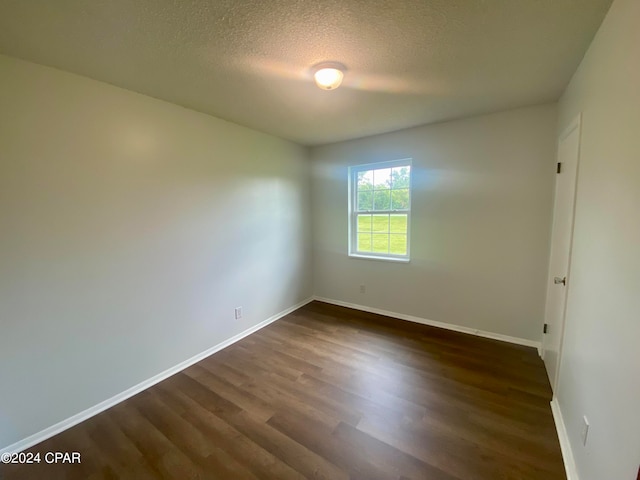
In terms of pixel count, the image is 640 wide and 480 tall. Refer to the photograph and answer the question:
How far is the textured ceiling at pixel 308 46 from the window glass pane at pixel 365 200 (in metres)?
1.46

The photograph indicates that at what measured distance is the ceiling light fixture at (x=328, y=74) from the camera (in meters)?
1.71

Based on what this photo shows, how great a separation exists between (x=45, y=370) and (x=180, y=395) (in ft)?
2.89

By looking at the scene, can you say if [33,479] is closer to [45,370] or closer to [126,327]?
[45,370]

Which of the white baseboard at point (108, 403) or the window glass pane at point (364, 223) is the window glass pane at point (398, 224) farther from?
the white baseboard at point (108, 403)

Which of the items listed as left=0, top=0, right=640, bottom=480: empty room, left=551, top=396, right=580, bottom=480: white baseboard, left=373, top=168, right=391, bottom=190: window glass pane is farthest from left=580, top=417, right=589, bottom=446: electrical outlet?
left=373, top=168, right=391, bottom=190: window glass pane

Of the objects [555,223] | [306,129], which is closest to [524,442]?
[555,223]

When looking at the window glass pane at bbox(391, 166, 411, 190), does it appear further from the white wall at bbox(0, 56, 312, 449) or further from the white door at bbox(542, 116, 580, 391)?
the white wall at bbox(0, 56, 312, 449)

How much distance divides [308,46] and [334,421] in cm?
240

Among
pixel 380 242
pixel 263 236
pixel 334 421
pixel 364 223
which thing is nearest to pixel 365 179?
pixel 364 223

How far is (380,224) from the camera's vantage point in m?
3.59

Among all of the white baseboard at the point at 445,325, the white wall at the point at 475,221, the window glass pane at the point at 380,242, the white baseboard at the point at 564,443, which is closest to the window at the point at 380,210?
the window glass pane at the point at 380,242

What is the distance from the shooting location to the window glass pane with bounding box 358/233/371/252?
3721 mm

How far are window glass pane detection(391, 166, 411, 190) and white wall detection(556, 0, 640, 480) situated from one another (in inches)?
68.1

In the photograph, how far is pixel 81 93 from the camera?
5.91 ft
